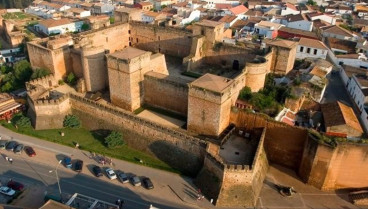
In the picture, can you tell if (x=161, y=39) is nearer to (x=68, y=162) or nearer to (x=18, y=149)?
(x=68, y=162)

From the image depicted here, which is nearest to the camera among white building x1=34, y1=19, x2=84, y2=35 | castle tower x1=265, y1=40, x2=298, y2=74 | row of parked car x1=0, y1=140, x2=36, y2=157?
row of parked car x1=0, y1=140, x2=36, y2=157

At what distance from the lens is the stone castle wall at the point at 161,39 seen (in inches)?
1768

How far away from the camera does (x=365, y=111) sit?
34.2 meters

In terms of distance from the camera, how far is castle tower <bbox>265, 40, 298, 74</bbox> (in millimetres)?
37906

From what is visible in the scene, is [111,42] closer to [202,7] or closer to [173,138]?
[173,138]

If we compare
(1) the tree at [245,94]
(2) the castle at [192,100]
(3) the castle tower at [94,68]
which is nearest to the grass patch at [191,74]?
(2) the castle at [192,100]

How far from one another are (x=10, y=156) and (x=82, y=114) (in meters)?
7.76

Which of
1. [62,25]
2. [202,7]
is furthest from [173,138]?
[202,7]

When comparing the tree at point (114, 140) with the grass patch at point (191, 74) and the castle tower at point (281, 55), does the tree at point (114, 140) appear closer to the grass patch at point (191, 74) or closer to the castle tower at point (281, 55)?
the grass patch at point (191, 74)

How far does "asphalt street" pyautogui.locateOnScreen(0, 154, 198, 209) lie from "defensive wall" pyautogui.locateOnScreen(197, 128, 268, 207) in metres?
2.65

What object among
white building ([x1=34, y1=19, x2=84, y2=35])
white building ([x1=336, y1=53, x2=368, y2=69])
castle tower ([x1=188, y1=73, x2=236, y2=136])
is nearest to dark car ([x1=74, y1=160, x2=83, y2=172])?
castle tower ([x1=188, y1=73, x2=236, y2=136])

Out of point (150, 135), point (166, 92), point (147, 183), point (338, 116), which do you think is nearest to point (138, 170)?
point (147, 183)

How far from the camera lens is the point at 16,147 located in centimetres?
3183

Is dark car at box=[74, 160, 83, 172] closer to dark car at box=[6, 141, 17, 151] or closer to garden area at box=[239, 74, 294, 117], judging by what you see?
dark car at box=[6, 141, 17, 151]
